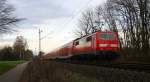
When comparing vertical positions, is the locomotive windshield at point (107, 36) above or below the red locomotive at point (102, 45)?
above

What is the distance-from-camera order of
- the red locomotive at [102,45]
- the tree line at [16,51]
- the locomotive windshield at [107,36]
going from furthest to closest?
1. the tree line at [16,51]
2. the locomotive windshield at [107,36]
3. the red locomotive at [102,45]

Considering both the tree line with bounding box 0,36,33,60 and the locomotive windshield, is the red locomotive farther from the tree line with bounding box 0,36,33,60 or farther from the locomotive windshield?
the tree line with bounding box 0,36,33,60

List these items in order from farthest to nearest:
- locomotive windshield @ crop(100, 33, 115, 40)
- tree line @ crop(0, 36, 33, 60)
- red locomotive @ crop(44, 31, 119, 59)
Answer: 1. tree line @ crop(0, 36, 33, 60)
2. locomotive windshield @ crop(100, 33, 115, 40)
3. red locomotive @ crop(44, 31, 119, 59)

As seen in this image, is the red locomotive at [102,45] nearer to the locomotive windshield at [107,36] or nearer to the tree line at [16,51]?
the locomotive windshield at [107,36]

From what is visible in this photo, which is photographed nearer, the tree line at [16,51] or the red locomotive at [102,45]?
the red locomotive at [102,45]

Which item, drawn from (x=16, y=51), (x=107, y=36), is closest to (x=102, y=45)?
(x=107, y=36)

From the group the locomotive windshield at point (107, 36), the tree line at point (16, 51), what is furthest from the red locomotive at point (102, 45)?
the tree line at point (16, 51)

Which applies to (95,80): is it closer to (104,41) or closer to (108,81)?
(108,81)

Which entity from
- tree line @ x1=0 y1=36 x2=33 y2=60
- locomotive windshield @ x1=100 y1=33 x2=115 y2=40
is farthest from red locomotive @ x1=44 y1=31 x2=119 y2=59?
tree line @ x1=0 y1=36 x2=33 y2=60

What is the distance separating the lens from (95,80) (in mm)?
14656

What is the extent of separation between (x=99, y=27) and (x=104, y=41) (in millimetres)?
43050

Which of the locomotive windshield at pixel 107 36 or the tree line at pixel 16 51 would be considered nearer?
the locomotive windshield at pixel 107 36

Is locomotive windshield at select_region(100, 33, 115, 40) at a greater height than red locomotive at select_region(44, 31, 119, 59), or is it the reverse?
locomotive windshield at select_region(100, 33, 115, 40)

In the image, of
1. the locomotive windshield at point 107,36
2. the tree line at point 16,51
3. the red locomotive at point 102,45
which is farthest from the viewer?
the tree line at point 16,51
